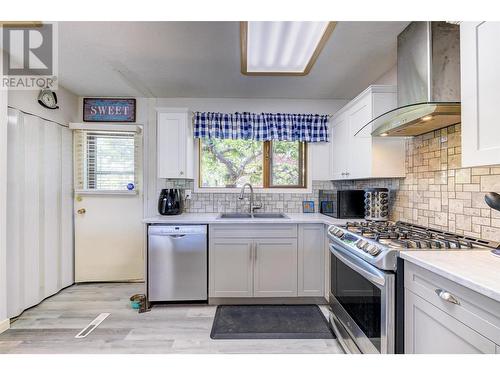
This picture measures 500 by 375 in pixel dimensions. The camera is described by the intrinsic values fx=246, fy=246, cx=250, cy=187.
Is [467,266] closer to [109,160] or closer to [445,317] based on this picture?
[445,317]

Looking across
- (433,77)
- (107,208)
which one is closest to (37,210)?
(107,208)

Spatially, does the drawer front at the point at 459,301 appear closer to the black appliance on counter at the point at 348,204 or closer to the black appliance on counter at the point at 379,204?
the black appliance on counter at the point at 379,204

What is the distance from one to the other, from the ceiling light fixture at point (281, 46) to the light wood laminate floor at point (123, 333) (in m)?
2.30

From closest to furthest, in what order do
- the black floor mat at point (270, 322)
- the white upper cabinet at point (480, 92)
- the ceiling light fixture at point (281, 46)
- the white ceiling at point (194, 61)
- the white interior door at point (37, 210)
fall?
the white upper cabinet at point (480, 92)
the ceiling light fixture at point (281, 46)
the white ceiling at point (194, 61)
the black floor mat at point (270, 322)
the white interior door at point (37, 210)

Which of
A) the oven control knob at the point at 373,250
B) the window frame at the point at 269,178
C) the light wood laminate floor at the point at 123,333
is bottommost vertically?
the light wood laminate floor at the point at 123,333

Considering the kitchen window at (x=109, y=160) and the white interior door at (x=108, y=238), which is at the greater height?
the kitchen window at (x=109, y=160)

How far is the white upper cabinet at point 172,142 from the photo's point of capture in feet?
9.16

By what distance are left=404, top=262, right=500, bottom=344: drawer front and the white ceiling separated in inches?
64.4

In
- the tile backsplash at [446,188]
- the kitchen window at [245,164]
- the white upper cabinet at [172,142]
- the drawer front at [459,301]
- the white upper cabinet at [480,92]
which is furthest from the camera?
the kitchen window at [245,164]

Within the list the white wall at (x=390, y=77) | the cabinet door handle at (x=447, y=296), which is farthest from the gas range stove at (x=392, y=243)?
the white wall at (x=390, y=77)

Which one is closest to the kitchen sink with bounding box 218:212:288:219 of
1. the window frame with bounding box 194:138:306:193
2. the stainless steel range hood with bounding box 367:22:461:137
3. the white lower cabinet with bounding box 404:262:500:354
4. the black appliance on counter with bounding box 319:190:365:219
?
the window frame with bounding box 194:138:306:193

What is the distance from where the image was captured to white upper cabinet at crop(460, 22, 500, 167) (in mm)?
1065

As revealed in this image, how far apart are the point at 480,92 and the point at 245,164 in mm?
2341
